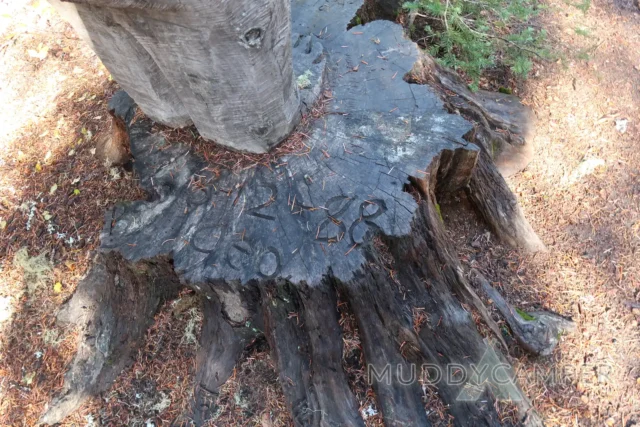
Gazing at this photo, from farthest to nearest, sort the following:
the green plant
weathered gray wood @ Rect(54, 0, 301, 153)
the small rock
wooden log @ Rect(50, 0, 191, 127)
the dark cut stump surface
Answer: the small rock
the green plant
the dark cut stump surface
wooden log @ Rect(50, 0, 191, 127)
weathered gray wood @ Rect(54, 0, 301, 153)

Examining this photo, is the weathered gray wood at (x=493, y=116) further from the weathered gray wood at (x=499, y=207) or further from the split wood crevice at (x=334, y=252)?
the split wood crevice at (x=334, y=252)

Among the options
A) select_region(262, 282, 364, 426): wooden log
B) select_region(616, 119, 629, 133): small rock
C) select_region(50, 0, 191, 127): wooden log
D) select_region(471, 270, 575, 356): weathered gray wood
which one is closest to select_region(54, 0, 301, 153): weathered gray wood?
select_region(50, 0, 191, 127): wooden log

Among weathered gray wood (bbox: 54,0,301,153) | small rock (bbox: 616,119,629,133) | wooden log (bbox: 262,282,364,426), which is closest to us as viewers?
weathered gray wood (bbox: 54,0,301,153)

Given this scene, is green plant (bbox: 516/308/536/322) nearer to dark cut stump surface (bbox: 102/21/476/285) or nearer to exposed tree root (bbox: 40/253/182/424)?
dark cut stump surface (bbox: 102/21/476/285)

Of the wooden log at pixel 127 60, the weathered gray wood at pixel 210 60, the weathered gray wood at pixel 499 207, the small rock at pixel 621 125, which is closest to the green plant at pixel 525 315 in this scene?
the weathered gray wood at pixel 499 207

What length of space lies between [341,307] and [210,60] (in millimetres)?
1520

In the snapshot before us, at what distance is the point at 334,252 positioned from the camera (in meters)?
2.30

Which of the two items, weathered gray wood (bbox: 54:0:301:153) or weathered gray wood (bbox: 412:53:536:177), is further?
weathered gray wood (bbox: 412:53:536:177)

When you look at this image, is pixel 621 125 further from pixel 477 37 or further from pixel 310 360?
pixel 310 360

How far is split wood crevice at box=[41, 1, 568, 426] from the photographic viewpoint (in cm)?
236

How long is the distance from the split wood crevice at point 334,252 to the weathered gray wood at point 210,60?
26 centimetres

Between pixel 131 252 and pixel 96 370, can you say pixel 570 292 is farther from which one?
pixel 96 370

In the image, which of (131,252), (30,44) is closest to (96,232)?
(131,252)

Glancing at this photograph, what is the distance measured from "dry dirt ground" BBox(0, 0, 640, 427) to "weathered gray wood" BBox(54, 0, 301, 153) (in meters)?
1.16
